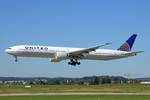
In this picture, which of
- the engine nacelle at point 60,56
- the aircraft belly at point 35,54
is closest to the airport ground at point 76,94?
the engine nacelle at point 60,56

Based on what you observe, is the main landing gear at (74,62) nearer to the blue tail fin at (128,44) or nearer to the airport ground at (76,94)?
the airport ground at (76,94)

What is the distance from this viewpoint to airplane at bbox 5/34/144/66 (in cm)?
6488

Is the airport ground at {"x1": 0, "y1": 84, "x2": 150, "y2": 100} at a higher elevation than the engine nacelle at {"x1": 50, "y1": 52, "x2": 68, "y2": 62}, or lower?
lower

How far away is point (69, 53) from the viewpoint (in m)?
69.2

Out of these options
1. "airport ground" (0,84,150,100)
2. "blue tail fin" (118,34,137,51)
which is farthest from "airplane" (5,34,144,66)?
"airport ground" (0,84,150,100)

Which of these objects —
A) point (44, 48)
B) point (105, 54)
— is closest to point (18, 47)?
point (44, 48)

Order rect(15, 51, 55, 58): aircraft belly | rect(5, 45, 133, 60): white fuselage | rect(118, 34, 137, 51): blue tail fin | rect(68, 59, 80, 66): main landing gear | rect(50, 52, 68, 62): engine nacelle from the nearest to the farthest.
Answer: rect(5, 45, 133, 60): white fuselage, rect(15, 51, 55, 58): aircraft belly, rect(50, 52, 68, 62): engine nacelle, rect(68, 59, 80, 66): main landing gear, rect(118, 34, 137, 51): blue tail fin

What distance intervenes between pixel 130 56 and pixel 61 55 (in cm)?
2010

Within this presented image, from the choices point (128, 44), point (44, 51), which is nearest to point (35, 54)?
point (44, 51)

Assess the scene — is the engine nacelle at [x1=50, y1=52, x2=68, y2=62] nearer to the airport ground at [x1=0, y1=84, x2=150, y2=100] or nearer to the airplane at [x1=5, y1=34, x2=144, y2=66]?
the airplane at [x1=5, y1=34, x2=144, y2=66]

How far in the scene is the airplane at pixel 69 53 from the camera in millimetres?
64875

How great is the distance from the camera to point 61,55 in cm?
6756

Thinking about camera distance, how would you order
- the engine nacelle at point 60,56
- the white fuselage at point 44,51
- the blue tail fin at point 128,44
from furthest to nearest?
1. the blue tail fin at point 128,44
2. the engine nacelle at point 60,56
3. the white fuselage at point 44,51

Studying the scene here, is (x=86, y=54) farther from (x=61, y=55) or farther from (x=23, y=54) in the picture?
(x=23, y=54)
